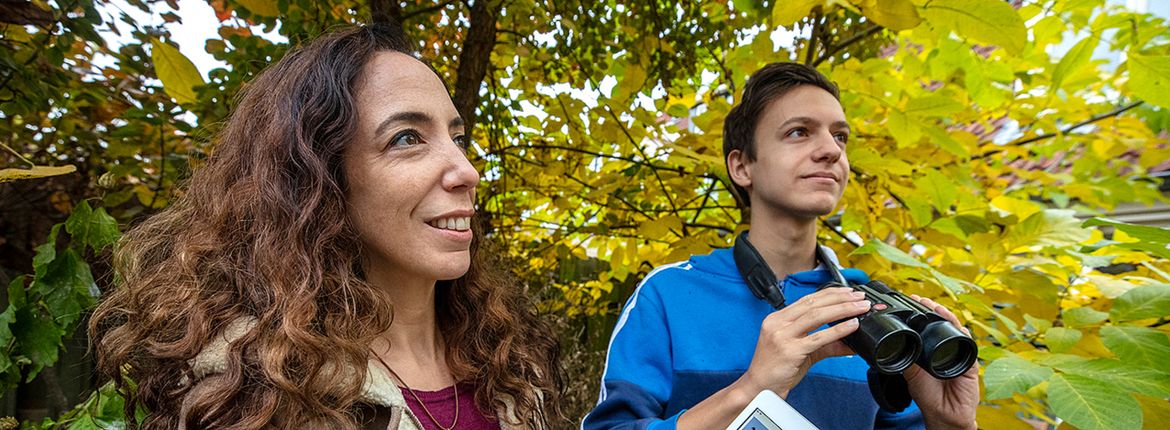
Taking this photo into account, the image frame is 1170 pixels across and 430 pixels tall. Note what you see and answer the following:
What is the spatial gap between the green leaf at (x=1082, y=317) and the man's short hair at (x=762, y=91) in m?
0.67

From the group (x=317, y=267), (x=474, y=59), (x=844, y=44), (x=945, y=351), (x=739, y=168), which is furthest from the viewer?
(x=844, y=44)

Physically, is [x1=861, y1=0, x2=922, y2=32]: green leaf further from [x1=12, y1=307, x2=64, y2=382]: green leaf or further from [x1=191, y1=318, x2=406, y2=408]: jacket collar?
[x1=12, y1=307, x2=64, y2=382]: green leaf

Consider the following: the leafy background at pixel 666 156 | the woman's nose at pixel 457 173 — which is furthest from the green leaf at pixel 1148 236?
the woman's nose at pixel 457 173

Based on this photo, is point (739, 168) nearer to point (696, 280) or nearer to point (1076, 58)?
point (696, 280)

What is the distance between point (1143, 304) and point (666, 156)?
1529mm

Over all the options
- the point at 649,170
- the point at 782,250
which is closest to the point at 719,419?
the point at 782,250

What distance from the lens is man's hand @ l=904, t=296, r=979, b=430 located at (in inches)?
53.5

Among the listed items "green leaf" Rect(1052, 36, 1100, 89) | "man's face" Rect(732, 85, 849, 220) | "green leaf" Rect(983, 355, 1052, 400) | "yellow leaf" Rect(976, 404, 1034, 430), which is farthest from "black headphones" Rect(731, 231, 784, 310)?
"green leaf" Rect(1052, 36, 1100, 89)

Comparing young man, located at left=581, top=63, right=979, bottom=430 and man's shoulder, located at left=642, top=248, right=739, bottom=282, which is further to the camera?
man's shoulder, located at left=642, top=248, right=739, bottom=282

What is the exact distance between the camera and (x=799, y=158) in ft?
5.41

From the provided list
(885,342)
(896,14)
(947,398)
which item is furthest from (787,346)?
(896,14)

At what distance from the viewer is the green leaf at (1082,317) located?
149 cm

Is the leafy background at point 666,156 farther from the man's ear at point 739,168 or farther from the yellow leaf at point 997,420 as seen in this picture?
the man's ear at point 739,168

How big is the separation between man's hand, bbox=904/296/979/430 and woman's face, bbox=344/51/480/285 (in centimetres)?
83
